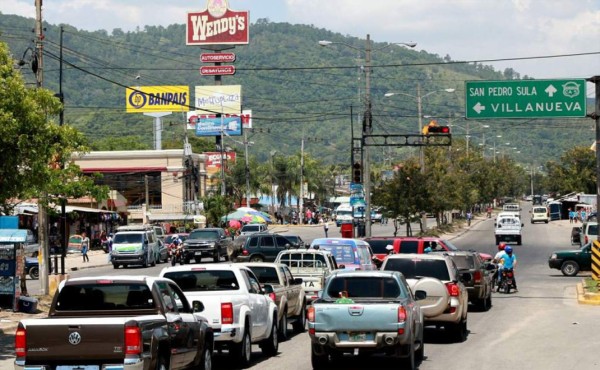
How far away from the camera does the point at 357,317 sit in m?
17.8

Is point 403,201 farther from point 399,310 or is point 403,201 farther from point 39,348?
point 39,348

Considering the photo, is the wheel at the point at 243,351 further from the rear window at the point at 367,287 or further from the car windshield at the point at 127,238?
the car windshield at the point at 127,238

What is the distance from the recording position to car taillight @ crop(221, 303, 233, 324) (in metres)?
18.3

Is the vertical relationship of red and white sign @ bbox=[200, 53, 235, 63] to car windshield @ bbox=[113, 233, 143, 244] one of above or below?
above

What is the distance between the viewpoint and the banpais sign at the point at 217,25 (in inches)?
4926

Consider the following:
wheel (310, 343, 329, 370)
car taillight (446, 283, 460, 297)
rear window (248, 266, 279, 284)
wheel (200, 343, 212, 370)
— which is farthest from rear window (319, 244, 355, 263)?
wheel (200, 343, 212, 370)

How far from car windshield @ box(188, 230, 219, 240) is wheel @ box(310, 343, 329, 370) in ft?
134

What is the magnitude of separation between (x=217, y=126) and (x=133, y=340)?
10964 cm

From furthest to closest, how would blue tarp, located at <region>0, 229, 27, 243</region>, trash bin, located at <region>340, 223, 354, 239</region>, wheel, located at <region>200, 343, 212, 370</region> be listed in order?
trash bin, located at <region>340, 223, 354, 239</region>
blue tarp, located at <region>0, 229, 27, 243</region>
wheel, located at <region>200, 343, 212, 370</region>

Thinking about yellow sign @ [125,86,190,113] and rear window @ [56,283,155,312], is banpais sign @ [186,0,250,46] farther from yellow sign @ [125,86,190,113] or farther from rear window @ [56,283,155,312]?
rear window @ [56,283,155,312]

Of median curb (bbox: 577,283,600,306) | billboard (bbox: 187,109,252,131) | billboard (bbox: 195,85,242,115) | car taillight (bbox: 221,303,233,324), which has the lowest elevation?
median curb (bbox: 577,283,600,306)

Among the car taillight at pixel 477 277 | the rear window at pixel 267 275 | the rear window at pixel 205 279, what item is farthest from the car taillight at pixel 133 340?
the car taillight at pixel 477 277

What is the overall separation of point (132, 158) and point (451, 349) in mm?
94543

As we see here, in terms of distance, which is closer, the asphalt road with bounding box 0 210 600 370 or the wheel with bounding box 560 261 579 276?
the asphalt road with bounding box 0 210 600 370
